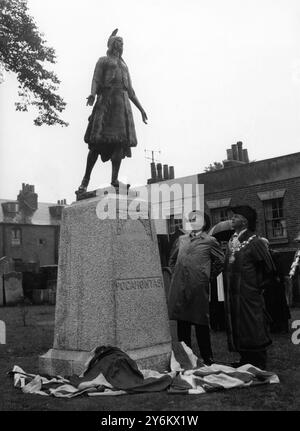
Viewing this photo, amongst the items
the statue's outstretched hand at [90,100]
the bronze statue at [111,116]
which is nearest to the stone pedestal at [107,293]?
the bronze statue at [111,116]

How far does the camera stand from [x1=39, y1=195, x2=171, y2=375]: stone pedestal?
6.30m

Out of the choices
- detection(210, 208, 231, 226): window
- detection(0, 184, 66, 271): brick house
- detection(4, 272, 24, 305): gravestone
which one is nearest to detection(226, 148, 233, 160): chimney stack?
detection(210, 208, 231, 226): window

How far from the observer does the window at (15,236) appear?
1870 inches

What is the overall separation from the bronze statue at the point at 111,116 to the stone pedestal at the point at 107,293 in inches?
31.9

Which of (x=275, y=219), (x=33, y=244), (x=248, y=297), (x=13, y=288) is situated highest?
(x=33, y=244)

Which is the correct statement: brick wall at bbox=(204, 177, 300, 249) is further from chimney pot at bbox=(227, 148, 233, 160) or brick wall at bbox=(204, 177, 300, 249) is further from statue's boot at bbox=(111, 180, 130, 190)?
statue's boot at bbox=(111, 180, 130, 190)

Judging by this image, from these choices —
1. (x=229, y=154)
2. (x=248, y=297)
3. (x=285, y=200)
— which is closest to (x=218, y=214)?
(x=285, y=200)

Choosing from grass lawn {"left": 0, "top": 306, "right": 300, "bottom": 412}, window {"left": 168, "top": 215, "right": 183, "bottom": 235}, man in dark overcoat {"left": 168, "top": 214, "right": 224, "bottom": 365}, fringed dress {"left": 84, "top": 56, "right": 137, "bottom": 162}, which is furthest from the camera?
window {"left": 168, "top": 215, "right": 183, "bottom": 235}

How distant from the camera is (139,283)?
21.6 feet

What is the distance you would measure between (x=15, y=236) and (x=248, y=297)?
4380cm

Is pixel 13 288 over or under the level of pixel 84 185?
under

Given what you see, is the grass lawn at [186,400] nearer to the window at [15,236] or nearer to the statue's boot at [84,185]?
the statue's boot at [84,185]

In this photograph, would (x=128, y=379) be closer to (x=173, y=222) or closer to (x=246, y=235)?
(x=246, y=235)

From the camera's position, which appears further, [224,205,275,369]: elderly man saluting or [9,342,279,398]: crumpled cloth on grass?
[224,205,275,369]: elderly man saluting
